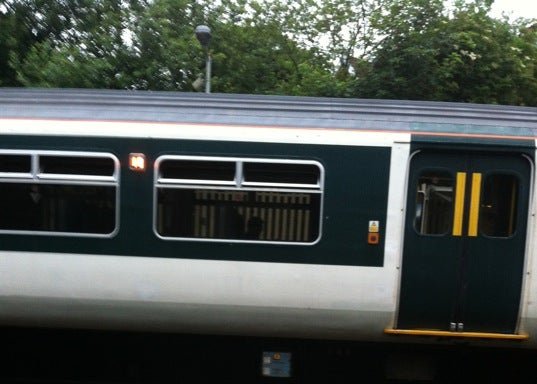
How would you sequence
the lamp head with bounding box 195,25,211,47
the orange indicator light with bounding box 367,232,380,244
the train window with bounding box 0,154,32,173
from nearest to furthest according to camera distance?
the orange indicator light with bounding box 367,232,380,244, the train window with bounding box 0,154,32,173, the lamp head with bounding box 195,25,211,47

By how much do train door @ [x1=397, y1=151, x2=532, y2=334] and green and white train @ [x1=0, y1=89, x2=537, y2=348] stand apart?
0.01m

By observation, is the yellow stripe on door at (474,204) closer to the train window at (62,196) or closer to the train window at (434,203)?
the train window at (434,203)

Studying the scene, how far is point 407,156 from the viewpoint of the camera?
4844 mm

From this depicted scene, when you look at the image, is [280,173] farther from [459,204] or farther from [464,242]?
[464,242]

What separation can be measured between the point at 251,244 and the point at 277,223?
27 centimetres

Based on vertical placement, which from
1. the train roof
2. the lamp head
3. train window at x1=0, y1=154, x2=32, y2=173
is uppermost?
the lamp head

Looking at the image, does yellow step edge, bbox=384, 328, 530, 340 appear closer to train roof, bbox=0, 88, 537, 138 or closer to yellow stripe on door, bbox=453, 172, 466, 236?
yellow stripe on door, bbox=453, 172, 466, 236

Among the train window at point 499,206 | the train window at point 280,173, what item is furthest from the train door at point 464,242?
the train window at point 280,173

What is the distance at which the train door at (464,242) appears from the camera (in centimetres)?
481

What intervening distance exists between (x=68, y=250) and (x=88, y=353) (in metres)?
1.19

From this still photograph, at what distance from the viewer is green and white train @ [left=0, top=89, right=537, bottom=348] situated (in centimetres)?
482

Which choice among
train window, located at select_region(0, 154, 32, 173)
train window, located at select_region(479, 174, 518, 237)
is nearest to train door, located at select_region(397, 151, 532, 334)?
train window, located at select_region(479, 174, 518, 237)

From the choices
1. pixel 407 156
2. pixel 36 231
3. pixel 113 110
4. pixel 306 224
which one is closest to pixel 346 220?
pixel 306 224

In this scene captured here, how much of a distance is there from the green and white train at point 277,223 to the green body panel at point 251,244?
1 cm
